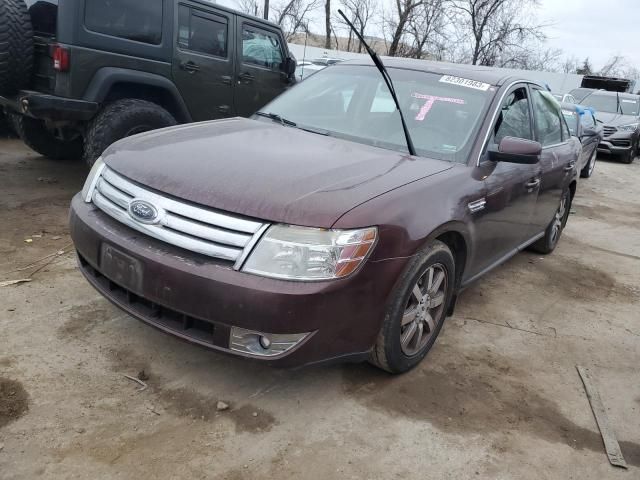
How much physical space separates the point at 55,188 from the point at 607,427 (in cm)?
536

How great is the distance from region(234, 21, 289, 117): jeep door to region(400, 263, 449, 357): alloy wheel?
408 cm

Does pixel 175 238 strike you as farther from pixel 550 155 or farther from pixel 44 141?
pixel 44 141

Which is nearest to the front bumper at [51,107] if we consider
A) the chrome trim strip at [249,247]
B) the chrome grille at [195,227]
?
the chrome grille at [195,227]

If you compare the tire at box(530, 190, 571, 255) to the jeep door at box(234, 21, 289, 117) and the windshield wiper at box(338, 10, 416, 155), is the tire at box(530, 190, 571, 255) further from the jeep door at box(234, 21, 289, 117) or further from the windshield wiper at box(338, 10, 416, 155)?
the jeep door at box(234, 21, 289, 117)

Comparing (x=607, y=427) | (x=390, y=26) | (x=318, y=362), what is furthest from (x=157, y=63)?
(x=390, y=26)

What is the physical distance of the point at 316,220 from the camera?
2.28 metres

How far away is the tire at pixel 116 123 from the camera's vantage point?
4.94 metres

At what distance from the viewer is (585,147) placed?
9242 mm

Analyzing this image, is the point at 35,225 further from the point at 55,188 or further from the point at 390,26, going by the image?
the point at 390,26

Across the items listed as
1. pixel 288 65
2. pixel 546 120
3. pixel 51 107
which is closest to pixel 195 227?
pixel 51 107

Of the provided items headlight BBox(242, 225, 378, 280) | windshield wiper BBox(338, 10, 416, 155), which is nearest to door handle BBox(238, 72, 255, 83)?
windshield wiper BBox(338, 10, 416, 155)

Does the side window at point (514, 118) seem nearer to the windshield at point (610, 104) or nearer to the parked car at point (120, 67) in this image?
the parked car at point (120, 67)

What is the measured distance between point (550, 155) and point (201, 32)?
12.4ft

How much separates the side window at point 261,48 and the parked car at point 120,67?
0.04 ft
